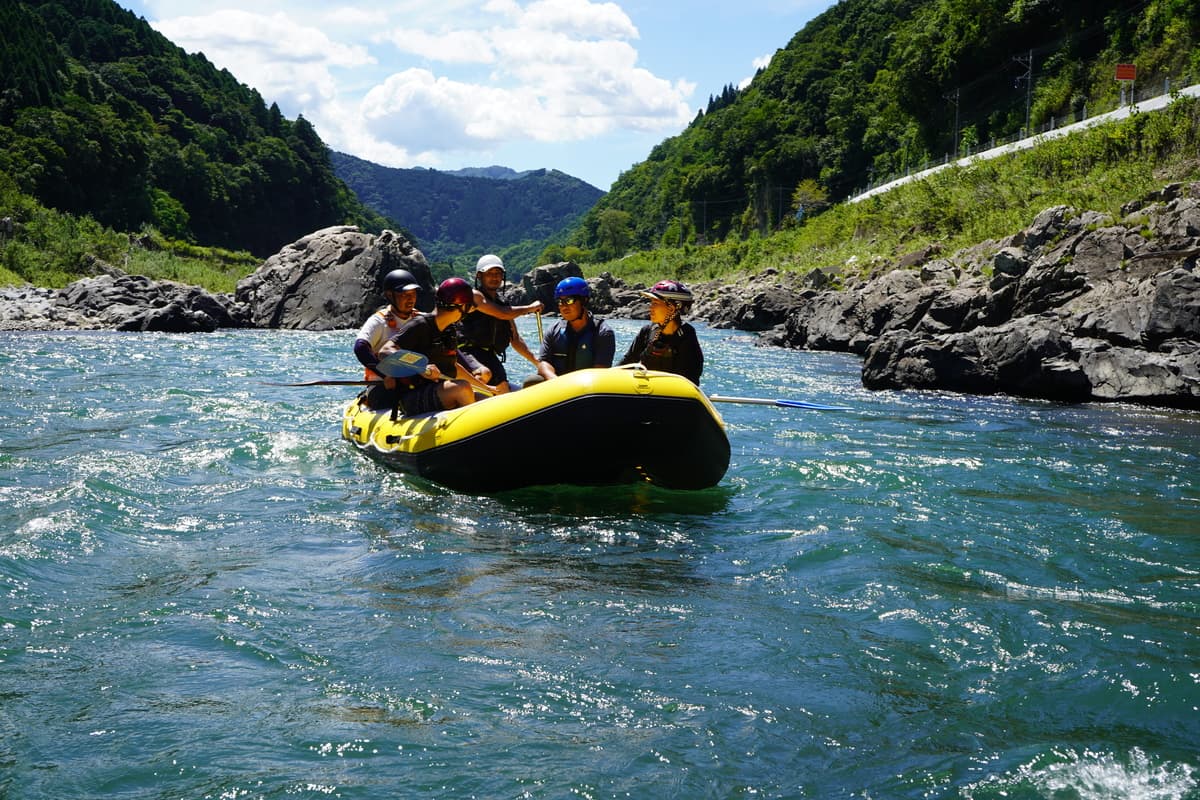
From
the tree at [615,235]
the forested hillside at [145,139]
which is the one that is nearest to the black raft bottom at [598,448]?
the forested hillside at [145,139]

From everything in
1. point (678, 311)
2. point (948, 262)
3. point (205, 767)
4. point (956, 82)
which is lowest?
point (205, 767)

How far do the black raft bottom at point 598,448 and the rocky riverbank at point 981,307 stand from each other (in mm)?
8466

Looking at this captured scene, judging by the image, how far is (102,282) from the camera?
29.8 meters

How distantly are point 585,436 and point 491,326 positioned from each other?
2.65m

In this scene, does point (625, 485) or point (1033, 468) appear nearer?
point (625, 485)

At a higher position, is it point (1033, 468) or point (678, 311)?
point (678, 311)

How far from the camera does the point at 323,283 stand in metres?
32.5

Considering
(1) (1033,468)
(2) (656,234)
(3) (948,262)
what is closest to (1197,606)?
(1) (1033,468)

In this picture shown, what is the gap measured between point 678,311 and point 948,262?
1765 cm

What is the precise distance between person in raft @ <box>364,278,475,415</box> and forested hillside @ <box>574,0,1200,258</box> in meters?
32.5

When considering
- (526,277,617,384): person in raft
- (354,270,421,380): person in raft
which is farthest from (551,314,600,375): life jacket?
(354,270,421,380): person in raft

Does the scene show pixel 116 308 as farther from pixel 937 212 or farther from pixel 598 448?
pixel 937 212

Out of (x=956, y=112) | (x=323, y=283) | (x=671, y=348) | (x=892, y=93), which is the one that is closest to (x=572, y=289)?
(x=671, y=348)

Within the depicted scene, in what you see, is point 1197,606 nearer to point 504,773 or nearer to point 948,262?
point 504,773
